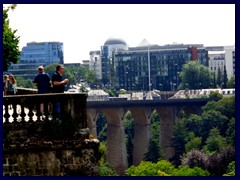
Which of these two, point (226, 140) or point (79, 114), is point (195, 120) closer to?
point (226, 140)

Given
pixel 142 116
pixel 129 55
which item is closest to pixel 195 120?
pixel 142 116

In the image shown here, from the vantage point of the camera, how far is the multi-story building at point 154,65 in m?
163

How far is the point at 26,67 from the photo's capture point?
154 meters

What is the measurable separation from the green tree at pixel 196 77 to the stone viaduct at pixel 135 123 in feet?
128

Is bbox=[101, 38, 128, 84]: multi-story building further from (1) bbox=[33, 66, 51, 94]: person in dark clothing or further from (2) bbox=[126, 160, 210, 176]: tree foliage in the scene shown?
(1) bbox=[33, 66, 51, 94]: person in dark clothing

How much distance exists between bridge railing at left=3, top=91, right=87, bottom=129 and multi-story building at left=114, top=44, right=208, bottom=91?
148337mm

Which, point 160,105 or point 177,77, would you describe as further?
point 177,77

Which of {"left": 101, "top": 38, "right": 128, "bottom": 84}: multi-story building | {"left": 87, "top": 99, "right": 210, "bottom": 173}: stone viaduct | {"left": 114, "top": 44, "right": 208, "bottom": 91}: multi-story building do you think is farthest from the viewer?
{"left": 101, "top": 38, "right": 128, "bottom": 84}: multi-story building

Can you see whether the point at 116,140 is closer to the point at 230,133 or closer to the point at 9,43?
the point at 230,133

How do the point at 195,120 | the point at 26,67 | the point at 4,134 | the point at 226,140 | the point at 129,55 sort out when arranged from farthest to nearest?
the point at 129,55 → the point at 26,67 → the point at 195,120 → the point at 226,140 → the point at 4,134

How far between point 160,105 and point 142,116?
3174mm

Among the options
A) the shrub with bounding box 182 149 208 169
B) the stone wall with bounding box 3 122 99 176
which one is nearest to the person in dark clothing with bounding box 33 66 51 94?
the stone wall with bounding box 3 122 99 176

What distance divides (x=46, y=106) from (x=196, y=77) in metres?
130

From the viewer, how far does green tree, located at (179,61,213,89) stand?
138 m
